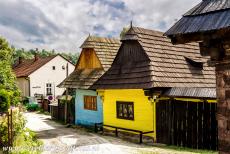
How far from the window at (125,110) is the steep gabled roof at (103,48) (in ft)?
13.3

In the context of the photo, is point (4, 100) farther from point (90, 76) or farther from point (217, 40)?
point (217, 40)

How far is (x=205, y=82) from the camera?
693 inches

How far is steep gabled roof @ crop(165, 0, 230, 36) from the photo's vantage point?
15.2 feet

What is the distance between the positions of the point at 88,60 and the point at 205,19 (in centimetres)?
1781

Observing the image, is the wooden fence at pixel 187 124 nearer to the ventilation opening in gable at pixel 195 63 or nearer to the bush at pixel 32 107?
the ventilation opening in gable at pixel 195 63

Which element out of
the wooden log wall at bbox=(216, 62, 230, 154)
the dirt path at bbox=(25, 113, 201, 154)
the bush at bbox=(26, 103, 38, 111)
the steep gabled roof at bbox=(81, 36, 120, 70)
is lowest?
the dirt path at bbox=(25, 113, 201, 154)

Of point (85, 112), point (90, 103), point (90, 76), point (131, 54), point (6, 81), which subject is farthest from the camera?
point (6, 81)

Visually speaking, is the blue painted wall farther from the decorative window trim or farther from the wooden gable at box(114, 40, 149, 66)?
the wooden gable at box(114, 40, 149, 66)

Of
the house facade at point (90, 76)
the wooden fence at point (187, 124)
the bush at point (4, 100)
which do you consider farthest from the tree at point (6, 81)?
the wooden fence at point (187, 124)

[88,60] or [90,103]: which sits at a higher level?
[88,60]

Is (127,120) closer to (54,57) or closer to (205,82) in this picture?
(205,82)

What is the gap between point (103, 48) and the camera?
73.9ft

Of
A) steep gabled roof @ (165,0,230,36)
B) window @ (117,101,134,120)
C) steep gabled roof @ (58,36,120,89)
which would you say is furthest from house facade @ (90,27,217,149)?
steep gabled roof @ (165,0,230,36)

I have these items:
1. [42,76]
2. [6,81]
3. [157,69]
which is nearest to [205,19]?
[157,69]
